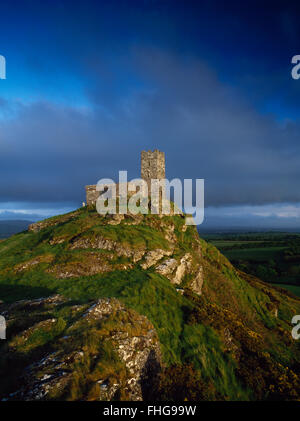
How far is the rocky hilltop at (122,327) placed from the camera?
10.8 meters

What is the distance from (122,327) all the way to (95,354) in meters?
2.81

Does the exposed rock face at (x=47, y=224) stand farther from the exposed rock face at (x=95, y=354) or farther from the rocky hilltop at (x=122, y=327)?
Result: the exposed rock face at (x=95, y=354)

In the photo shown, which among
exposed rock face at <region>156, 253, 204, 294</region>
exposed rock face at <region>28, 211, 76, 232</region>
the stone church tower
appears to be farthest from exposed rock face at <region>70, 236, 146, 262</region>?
the stone church tower

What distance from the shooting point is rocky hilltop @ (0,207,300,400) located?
35.3ft

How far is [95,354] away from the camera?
446 inches

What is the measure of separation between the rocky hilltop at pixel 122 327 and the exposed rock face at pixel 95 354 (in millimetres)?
53

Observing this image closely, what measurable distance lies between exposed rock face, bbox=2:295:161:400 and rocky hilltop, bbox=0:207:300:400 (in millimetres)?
53

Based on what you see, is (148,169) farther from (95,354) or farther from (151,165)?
(95,354)

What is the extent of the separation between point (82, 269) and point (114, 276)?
3777mm

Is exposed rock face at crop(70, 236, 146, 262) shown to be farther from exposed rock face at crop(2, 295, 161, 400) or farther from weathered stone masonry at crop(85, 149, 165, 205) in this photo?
weathered stone masonry at crop(85, 149, 165, 205)

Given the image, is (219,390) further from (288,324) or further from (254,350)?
(288,324)

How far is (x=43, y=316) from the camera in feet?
48.0

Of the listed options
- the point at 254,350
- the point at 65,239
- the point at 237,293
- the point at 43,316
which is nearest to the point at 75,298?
the point at 43,316

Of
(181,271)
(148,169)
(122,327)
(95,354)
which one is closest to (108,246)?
(181,271)
